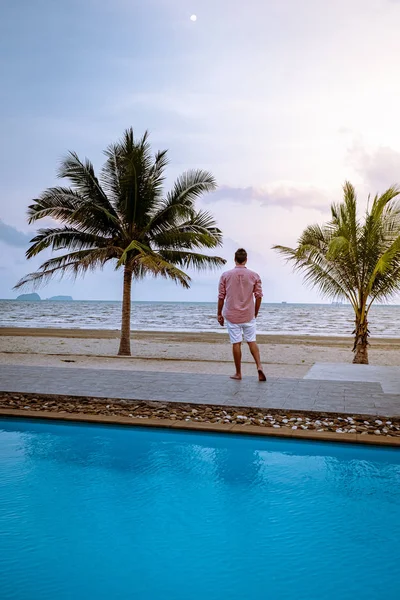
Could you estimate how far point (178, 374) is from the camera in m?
9.02

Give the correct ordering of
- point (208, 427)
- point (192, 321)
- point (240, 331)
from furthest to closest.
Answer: point (192, 321) < point (240, 331) < point (208, 427)

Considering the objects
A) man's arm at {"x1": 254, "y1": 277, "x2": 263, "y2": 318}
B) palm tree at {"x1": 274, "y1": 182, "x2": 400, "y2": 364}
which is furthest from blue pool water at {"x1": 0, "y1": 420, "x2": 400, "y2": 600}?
palm tree at {"x1": 274, "y1": 182, "x2": 400, "y2": 364}

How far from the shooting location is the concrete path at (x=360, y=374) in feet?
26.7

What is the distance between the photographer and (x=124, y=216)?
49.5 feet

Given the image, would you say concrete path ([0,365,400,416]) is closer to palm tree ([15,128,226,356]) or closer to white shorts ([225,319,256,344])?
white shorts ([225,319,256,344])

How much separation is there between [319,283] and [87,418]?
9.14m

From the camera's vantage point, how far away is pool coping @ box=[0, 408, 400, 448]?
17.7 feet

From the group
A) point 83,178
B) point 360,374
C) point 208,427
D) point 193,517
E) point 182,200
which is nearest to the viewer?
point 193,517

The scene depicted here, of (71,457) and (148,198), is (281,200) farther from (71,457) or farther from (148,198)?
(71,457)

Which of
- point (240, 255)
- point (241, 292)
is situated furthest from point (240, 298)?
point (240, 255)

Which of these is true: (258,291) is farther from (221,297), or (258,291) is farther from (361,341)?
(361,341)

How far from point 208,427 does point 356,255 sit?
28.0 ft

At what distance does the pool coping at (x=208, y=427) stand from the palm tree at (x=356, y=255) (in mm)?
7440

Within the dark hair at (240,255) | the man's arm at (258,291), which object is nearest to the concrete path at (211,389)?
the man's arm at (258,291)
